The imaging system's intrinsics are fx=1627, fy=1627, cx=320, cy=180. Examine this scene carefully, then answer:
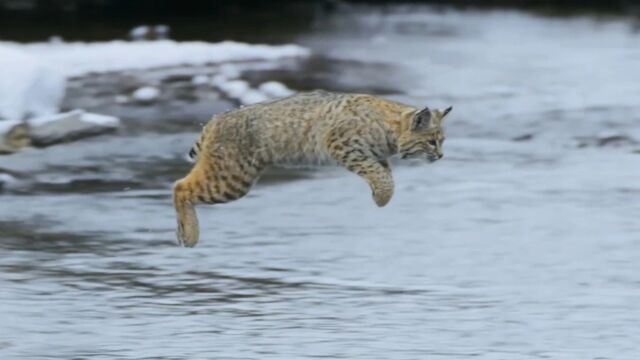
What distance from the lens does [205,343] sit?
8.29 metres

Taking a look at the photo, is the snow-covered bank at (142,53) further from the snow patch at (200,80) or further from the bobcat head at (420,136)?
the bobcat head at (420,136)

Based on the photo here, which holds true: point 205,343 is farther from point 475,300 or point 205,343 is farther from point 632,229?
point 632,229

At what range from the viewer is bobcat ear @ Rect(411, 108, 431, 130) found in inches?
337

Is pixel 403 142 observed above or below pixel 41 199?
above

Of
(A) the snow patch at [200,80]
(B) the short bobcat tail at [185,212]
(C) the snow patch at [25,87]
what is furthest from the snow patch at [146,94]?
(B) the short bobcat tail at [185,212]

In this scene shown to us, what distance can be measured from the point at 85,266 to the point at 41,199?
244 cm

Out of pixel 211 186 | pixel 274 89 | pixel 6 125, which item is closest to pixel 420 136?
pixel 211 186

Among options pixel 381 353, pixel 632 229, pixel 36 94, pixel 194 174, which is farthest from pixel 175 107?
pixel 381 353

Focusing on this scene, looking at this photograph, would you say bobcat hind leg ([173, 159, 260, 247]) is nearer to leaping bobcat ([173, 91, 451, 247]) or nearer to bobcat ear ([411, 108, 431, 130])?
leaping bobcat ([173, 91, 451, 247])

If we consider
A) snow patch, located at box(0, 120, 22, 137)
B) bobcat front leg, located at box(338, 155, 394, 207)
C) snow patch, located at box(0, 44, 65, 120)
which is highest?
bobcat front leg, located at box(338, 155, 394, 207)

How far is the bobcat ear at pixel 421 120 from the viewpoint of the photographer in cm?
855

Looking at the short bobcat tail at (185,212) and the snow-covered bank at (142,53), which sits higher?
the short bobcat tail at (185,212)

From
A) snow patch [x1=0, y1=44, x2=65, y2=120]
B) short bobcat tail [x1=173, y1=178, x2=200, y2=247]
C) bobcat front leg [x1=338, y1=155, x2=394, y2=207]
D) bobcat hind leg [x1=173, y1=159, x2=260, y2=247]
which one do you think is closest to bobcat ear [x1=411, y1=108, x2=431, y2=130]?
bobcat front leg [x1=338, y1=155, x2=394, y2=207]

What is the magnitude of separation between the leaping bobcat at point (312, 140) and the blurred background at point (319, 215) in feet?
2.49
